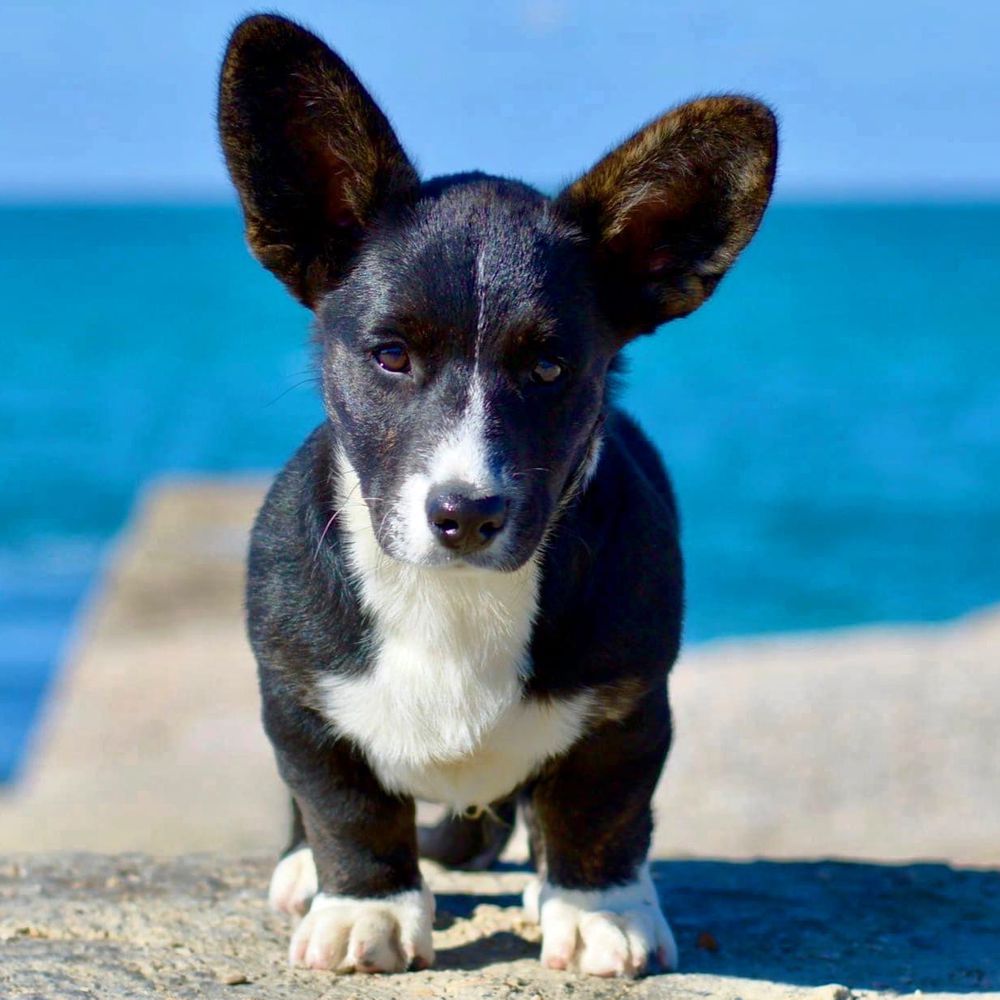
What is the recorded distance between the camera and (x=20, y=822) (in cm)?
1316

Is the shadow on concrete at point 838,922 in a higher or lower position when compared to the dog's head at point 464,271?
lower

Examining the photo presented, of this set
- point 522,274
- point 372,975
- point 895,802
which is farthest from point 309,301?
point 895,802

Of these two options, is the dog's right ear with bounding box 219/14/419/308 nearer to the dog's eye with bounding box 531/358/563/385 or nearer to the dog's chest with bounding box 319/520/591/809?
the dog's eye with bounding box 531/358/563/385

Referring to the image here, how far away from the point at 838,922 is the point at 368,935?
1.72 m

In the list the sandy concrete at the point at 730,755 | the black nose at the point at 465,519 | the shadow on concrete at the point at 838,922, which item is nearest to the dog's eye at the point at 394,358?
the black nose at the point at 465,519

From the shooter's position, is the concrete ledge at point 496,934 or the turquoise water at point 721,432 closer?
the concrete ledge at point 496,934

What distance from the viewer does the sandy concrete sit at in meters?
12.3

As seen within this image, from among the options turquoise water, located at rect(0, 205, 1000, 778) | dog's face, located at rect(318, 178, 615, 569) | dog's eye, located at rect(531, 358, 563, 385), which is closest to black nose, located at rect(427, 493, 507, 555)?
dog's face, located at rect(318, 178, 615, 569)

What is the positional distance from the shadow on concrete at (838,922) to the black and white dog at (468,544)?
1.34ft

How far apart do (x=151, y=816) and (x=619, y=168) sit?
30.5ft

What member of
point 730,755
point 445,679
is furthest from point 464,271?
point 730,755

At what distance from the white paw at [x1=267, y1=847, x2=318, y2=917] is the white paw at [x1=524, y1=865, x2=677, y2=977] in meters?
0.86

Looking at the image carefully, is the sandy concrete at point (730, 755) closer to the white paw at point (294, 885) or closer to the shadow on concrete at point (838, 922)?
the shadow on concrete at point (838, 922)

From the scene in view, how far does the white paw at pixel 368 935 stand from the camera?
17.2 feet
